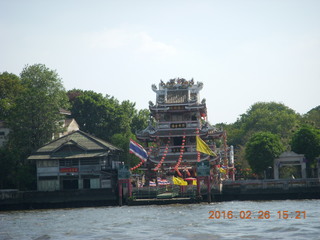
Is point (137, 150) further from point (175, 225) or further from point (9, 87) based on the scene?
point (9, 87)

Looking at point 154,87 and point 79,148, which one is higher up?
point 154,87

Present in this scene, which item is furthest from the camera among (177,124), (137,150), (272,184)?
(177,124)

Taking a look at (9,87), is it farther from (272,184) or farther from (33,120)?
(272,184)

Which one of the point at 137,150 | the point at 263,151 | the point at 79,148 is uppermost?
the point at 79,148

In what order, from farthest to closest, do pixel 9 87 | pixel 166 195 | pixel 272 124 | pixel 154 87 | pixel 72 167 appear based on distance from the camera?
pixel 272 124 → pixel 9 87 → pixel 154 87 → pixel 72 167 → pixel 166 195

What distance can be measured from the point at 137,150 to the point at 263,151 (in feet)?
57.4

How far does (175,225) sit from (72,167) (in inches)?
1426

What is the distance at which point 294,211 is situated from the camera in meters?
50.0

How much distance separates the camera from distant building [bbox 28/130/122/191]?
7750 cm

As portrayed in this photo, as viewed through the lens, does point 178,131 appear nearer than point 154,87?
Yes

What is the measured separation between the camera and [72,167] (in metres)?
78.1

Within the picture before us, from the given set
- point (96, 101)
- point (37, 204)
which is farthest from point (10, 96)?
point (37, 204)
